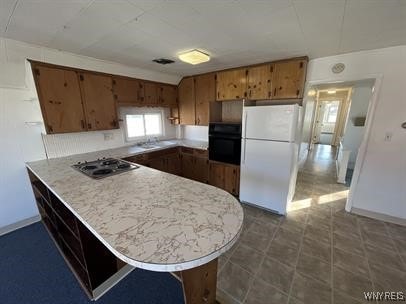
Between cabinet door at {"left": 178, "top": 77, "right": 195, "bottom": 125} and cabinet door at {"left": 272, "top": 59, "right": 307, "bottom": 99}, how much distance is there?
5.57 feet

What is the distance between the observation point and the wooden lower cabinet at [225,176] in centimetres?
312

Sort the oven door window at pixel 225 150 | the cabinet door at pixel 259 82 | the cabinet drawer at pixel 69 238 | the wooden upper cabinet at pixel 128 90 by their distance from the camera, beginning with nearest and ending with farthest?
the cabinet drawer at pixel 69 238 → the cabinet door at pixel 259 82 → the wooden upper cabinet at pixel 128 90 → the oven door window at pixel 225 150

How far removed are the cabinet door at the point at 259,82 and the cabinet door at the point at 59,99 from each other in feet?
8.65

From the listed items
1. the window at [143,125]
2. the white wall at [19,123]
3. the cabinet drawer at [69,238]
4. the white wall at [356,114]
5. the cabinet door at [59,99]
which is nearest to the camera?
the cabinet drawer at [69,238]

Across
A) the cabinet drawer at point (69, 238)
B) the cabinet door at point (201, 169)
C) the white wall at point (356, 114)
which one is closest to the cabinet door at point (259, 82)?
the cabinet door at point (201, 169)

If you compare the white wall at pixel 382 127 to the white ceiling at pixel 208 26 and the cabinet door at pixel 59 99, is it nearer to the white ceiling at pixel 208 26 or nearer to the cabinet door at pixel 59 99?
the white ceiling at pixel 208 26

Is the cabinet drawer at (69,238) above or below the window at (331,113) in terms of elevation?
below

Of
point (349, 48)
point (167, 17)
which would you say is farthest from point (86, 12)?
point (349, 48)

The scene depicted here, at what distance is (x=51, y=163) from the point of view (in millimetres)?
2281

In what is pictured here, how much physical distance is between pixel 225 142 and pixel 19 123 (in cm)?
296

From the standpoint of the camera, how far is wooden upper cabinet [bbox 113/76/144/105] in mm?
2846

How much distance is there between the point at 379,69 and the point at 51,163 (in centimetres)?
454

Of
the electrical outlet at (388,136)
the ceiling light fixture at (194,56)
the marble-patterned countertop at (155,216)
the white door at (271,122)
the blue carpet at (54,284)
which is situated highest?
the ceiling light fixture at (194,56)

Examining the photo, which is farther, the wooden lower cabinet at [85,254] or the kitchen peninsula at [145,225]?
the wooden lower cabinet at [85,254]
